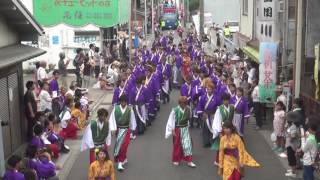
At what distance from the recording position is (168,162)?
13445 millimetres

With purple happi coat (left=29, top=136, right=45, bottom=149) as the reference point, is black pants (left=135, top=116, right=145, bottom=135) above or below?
below

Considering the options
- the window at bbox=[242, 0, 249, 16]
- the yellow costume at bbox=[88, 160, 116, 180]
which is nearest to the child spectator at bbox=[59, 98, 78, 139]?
the yellow costume at bbox=[88, 160, 116, 180]

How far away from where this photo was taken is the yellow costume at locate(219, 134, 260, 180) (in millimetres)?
10422

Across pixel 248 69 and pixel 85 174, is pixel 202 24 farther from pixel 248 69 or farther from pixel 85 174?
pixel 85 174

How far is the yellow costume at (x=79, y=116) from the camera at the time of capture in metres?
16.5

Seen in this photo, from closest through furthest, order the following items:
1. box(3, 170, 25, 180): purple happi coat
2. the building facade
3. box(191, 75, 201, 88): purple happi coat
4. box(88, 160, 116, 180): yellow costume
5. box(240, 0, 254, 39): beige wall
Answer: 1. box(3, 170, 25, 180): purple happi coat
2. box(88, 160, 116, 180): yellow costume
3. the building facade
4. box(191, 75, 201, 88): purple happi coat
5. box(240, 0, 254, 39): beige wall

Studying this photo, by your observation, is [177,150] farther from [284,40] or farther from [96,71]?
[96,71]

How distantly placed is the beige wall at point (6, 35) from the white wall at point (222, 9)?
938 inches

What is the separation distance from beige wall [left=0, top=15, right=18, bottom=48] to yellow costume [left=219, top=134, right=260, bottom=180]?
18.6 ft

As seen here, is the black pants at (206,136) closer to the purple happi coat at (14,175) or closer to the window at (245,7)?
the purple happi coat at (14,175)

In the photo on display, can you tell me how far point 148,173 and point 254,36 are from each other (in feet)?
41.7

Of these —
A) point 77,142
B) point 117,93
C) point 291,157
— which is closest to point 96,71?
point 117,93

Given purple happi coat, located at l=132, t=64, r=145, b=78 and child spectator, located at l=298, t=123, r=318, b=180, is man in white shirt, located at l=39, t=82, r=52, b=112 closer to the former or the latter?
purple happi coat, located at l=132, t=64, r=145, b=78

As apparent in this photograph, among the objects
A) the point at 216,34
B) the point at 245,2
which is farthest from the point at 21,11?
the point at 216,34
